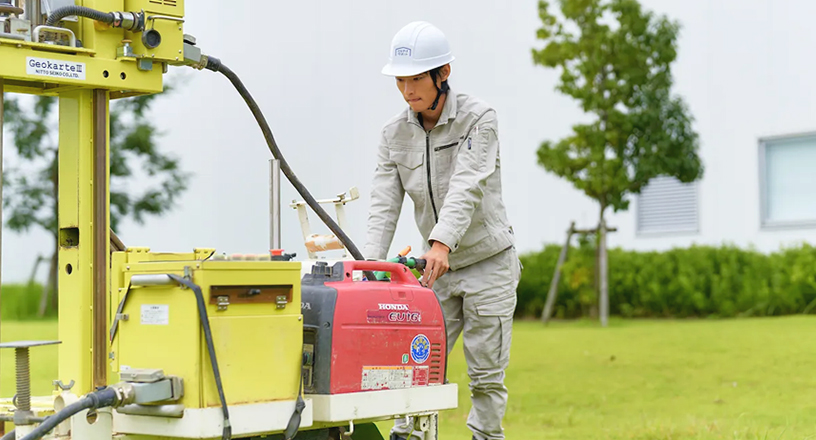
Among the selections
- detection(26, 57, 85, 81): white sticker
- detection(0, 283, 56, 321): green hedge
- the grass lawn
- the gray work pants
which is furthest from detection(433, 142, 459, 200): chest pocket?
detection(0, 283, 56, 321): green hedge

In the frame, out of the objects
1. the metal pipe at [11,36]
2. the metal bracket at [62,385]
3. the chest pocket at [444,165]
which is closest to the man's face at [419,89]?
the chest pocket at [444,165]

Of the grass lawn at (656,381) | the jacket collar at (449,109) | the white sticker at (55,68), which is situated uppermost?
the white sticker at (55,68)

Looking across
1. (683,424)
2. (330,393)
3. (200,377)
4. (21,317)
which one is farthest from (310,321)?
(21,317)

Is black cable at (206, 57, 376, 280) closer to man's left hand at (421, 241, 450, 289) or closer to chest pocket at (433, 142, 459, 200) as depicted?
man's left hand at (421, 241, 450, 289)

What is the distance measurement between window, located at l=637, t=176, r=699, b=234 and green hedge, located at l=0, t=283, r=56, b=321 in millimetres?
8285

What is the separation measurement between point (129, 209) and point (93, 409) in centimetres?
1214

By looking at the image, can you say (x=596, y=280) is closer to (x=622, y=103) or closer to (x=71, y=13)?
(x=622, y=103)

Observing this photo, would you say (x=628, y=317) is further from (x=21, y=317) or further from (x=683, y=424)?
(x=21, y=317)

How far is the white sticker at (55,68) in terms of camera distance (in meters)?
3.00

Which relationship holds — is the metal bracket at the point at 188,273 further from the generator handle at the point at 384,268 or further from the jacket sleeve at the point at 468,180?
the jacket sleeve at the point at 468,180

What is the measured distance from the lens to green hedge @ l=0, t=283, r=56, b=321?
1377cm

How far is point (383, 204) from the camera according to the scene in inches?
154

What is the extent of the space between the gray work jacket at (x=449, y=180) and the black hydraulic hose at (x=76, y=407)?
1305 mm

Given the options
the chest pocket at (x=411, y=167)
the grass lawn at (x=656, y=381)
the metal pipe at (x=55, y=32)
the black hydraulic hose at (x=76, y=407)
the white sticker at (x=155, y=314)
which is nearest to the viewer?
the black hydraulic hose at (x=76, y=407)
